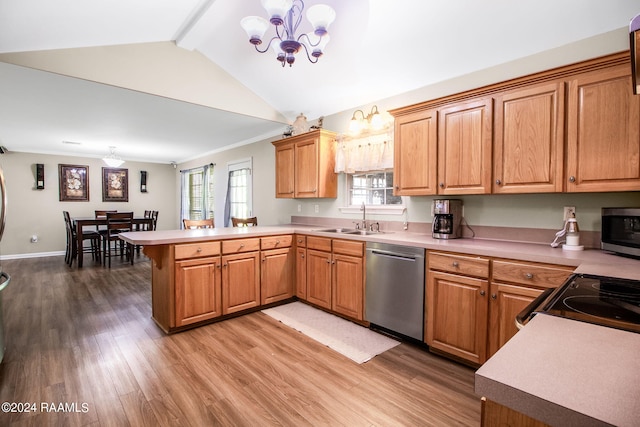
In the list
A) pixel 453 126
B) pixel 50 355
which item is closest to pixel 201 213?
pixel 50 355

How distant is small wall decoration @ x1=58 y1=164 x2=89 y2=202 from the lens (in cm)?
693

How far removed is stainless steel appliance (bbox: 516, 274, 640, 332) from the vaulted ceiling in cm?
190

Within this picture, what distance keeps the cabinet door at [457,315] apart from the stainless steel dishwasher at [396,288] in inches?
3.6

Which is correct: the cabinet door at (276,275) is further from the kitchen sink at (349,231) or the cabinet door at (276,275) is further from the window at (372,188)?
the window at (372,188)

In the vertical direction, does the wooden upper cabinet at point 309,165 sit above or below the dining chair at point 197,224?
above

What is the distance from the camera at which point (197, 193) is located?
7758mm

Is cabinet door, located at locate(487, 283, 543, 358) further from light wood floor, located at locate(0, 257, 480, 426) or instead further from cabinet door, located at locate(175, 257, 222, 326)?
cabinet door, located at locate(175, 257, 222, 326)

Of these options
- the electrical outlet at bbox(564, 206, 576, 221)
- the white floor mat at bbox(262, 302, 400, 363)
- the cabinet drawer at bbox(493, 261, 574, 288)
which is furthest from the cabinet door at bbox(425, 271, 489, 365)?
the electrical outlet at bbox(564, 206, 576, 221)

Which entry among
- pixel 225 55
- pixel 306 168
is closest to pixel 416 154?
pixel 306 168

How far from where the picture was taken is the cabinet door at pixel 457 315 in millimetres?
2086

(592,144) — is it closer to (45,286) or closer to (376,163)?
(376,163)

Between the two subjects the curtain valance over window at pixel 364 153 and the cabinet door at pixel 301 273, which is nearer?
the curtain valance over window at pixel 364 153

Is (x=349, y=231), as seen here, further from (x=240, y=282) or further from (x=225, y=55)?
(x=225, y=55)

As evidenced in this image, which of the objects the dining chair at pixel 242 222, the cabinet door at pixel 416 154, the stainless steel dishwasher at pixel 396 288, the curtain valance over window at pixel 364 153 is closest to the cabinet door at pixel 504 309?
the stainless steel dishwasher at pixel 396 288
